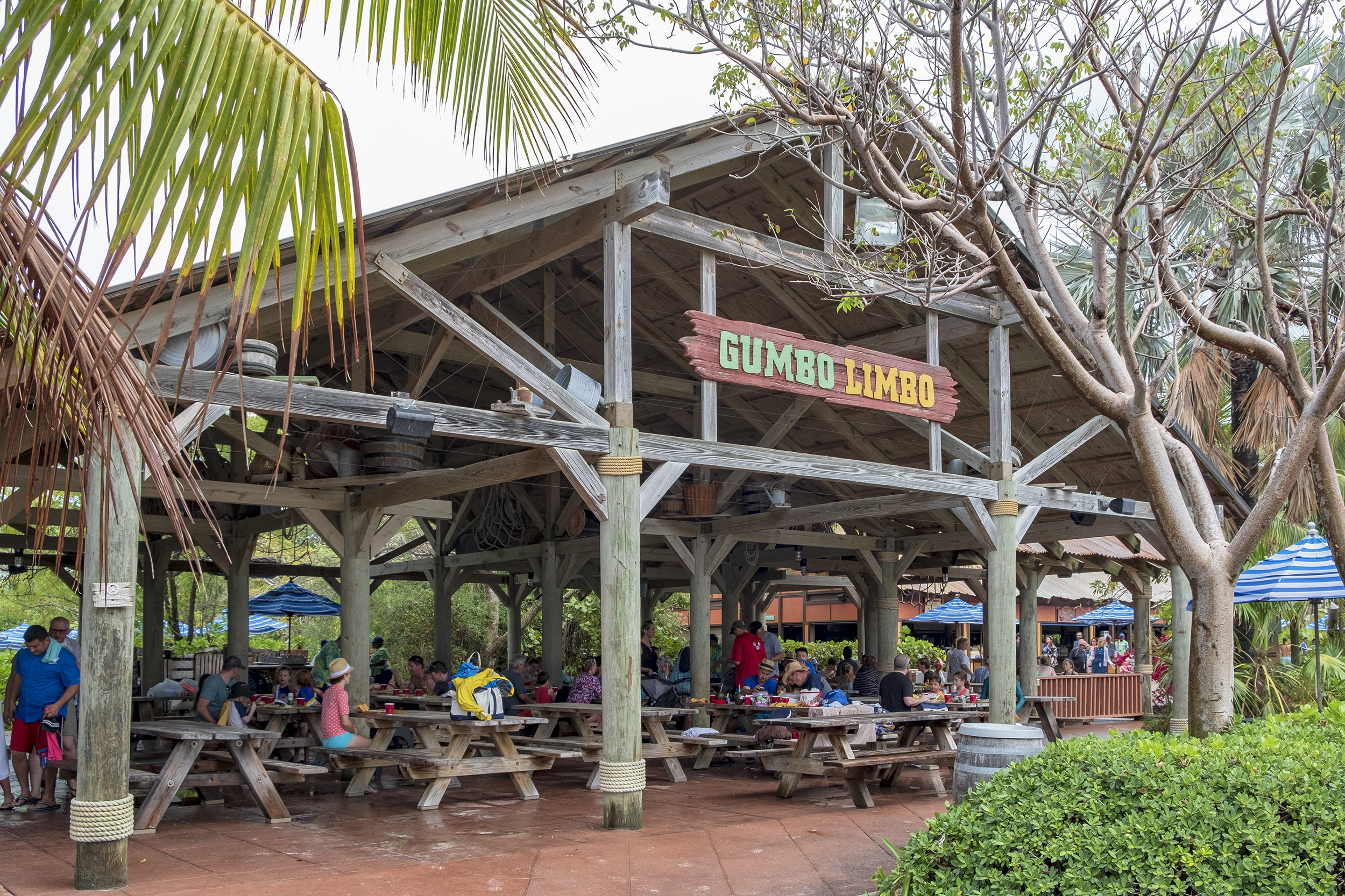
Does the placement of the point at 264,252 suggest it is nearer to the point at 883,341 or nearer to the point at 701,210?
the point at 701,210

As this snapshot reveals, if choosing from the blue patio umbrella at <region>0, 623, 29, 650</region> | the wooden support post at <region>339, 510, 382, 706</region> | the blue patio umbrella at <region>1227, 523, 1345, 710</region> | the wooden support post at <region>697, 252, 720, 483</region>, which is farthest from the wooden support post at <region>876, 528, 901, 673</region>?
the blue patio umbrella at <region>0, 623, 29, 650</region>

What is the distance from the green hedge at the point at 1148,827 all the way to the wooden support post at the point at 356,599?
6.52 meters

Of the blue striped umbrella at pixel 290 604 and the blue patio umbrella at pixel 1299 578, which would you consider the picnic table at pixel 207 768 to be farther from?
the blue striped umbrella at pixel 290 604

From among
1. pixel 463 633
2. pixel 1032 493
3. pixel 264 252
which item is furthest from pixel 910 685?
pixel 463 633

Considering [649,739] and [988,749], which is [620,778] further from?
[649,739]

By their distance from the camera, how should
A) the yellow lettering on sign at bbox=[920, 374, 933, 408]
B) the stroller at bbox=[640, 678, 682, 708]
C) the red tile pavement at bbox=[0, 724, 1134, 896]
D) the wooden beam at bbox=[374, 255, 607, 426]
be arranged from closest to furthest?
1. the red tile pavement at bbox=[0, 724, 1134, 896]
2. the wooden beam at bbox=[374, 255, 607, 426]
3. the yellow lettering on sign at bbox=[920, 374, 933, 408]
4. the stroller at bbox=[640, 678, 682, 708]

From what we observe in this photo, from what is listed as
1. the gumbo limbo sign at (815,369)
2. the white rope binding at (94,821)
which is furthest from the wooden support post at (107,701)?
the gumbo limbo sign at (815,369)

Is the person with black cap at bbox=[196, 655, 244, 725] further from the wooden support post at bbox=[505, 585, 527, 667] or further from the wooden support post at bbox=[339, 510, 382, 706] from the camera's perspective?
the wooden support post at bbox=[505, 585, 527, 667]

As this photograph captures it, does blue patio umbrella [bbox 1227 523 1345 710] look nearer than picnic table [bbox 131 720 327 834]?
No

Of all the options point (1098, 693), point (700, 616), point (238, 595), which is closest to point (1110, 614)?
point (1098, 693)

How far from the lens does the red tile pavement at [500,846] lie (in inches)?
236

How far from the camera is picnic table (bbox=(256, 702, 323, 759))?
9398mm

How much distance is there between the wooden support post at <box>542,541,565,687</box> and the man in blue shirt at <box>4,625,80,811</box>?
619 centimetres

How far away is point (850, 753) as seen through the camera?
342 inches
